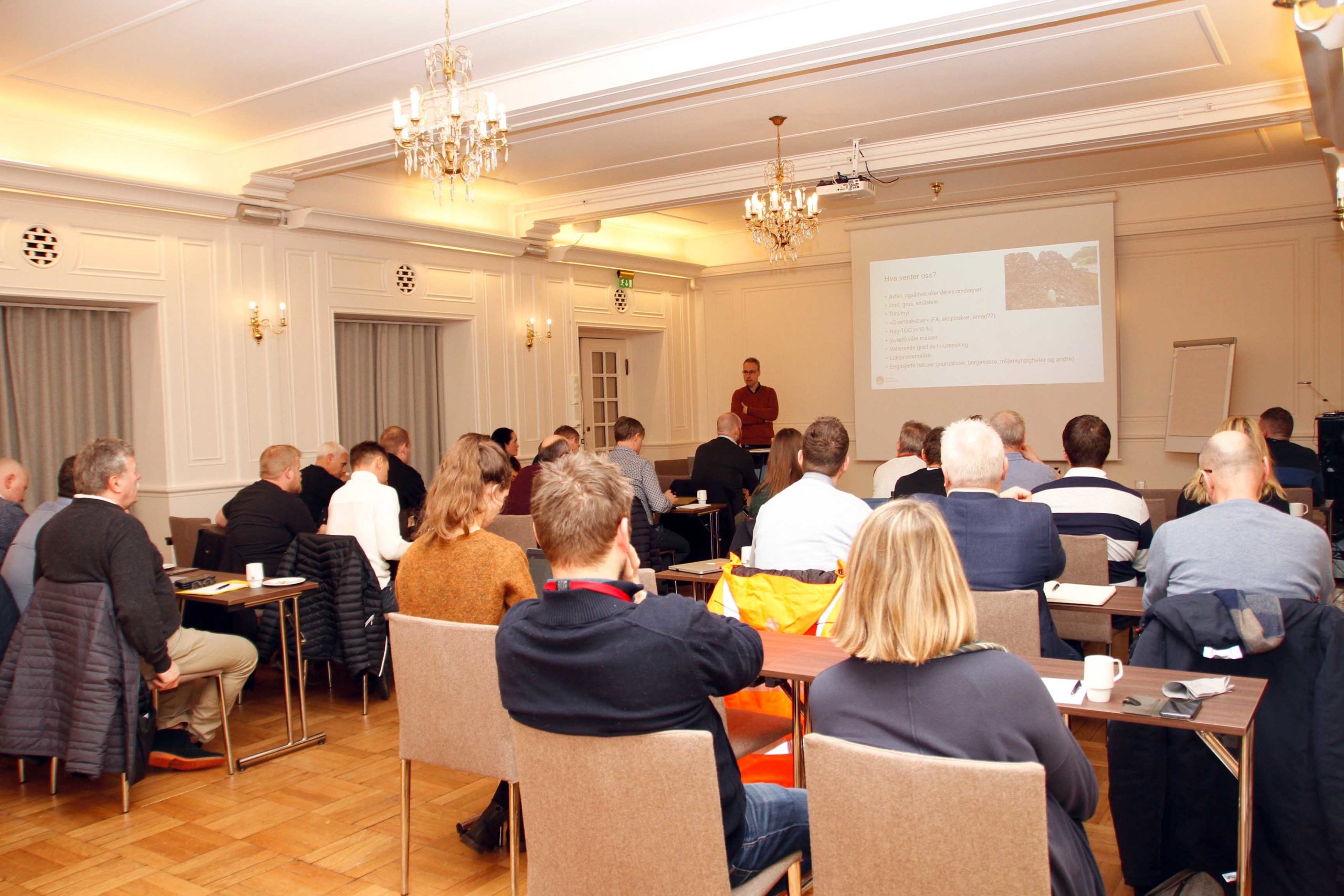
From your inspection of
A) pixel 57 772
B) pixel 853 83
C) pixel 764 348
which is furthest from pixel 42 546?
pixel 764 348

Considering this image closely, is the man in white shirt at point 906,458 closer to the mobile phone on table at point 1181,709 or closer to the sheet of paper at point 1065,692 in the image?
the sheet of paper at point 1065,692

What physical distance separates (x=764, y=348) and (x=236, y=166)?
6294 mm

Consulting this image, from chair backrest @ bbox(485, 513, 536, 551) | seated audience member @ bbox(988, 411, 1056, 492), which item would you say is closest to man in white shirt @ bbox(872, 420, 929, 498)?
seated audience member @ bbox(988, 411, 1056, 492)

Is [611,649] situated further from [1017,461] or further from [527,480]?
[527,480]

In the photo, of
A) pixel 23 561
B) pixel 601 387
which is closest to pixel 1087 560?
pixel 23 561

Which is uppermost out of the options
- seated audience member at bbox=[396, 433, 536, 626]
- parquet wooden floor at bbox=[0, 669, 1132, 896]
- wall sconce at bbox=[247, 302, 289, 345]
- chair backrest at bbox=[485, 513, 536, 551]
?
wall sconce at bbox=[247, 302, 289, 345]

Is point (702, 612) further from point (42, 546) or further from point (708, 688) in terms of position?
point (42, 546)

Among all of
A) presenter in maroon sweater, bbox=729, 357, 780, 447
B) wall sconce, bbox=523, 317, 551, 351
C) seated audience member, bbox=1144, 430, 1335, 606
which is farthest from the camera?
presenter in maroon sweater, bbox=729, 357, 780, 447

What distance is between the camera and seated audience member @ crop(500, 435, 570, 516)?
6406 mm

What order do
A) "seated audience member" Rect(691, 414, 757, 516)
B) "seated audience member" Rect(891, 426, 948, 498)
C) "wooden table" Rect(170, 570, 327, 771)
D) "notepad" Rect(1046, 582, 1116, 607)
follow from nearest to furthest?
"notepad" Rect(1046, 582, 1116, 607)
"wooden table" Rect(170, 570, 327, 771)
"seated audience member" Rect(891, 426, 948, 498)
"seated audience member" Rect(691, 414, 757, 516)

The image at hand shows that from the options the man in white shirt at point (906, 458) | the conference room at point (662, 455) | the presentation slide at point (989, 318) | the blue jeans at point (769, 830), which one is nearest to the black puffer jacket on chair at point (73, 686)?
the conference room at point (662, 455)

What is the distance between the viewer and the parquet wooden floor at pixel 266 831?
125 inches

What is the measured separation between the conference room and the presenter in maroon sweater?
6cm

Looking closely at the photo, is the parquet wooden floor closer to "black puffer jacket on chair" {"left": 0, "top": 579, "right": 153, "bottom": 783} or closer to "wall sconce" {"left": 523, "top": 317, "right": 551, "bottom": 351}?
"black puffer jacket on chair" {"left": 0, "top": 579, "right": 153, "bottom": 783}
